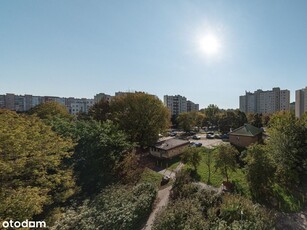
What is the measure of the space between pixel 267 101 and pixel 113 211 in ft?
342

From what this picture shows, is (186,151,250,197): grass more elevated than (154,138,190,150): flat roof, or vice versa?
(154,138,190,150): flat roof

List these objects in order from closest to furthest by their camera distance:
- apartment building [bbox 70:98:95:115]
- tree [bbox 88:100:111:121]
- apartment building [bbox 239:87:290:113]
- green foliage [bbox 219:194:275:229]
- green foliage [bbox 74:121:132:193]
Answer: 1. green foliage [bbox 219:194:275:229]
2. green foliage [bbox 74:121:132:193]
3. tree [bbox 88:100:111:121]
4. apartment building [bbox 239:87:290:113]
5. apartment building [bbox 70:98:95:115]

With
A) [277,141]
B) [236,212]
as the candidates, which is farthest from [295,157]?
[236,212]

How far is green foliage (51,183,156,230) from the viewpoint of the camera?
995 cm

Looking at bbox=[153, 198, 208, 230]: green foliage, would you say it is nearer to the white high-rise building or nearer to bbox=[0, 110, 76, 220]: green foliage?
bbox=[0, 110, 76, 220]: green foliage

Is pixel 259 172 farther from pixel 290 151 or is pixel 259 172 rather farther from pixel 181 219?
pixel 181 219

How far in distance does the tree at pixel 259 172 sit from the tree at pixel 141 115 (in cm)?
1721

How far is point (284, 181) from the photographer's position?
664 inches

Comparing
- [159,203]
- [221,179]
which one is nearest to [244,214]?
[159,203]

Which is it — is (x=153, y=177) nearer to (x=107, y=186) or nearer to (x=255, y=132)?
(x=107, y=186)

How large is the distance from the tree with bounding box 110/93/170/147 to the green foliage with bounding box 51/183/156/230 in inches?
589

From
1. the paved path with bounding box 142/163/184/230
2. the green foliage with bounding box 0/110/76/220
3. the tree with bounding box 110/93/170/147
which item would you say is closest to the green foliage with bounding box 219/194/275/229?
the paved path with bounding box 142/163/184/230

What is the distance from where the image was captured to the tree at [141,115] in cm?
2831

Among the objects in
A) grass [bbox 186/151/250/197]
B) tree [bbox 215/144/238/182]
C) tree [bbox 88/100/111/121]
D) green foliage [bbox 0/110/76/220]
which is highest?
tree [bbox 88/100/111/121]
